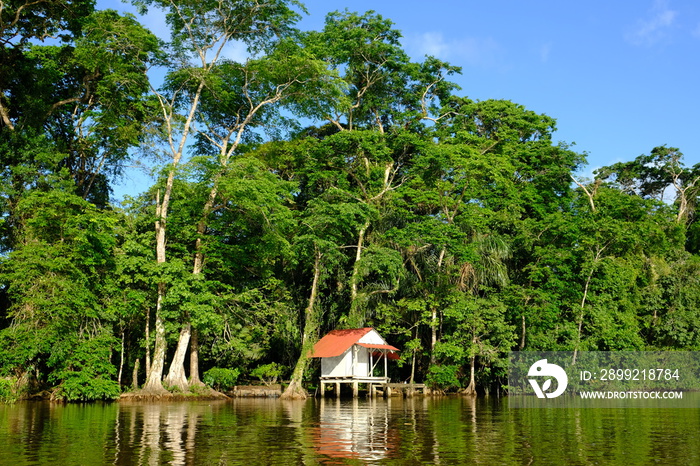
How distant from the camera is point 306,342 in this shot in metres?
36.1

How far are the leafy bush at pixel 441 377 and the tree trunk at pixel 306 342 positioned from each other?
21.8 ft

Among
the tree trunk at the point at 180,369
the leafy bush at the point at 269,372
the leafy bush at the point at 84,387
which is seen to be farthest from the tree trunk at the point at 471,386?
the leafy bush at the point at 84,387

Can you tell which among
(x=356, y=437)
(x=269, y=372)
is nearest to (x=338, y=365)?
(x=269, y=372)

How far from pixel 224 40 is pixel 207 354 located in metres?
17.6

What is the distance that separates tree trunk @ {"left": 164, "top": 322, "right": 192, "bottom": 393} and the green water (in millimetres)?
10726

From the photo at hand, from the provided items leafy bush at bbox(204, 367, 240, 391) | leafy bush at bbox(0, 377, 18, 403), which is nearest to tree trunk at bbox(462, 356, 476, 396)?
leafy bush at bbox(204, 367, 240, 391)

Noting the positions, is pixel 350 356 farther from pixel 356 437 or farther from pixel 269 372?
pixel 356 437

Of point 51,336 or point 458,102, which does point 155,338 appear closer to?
point 51,336

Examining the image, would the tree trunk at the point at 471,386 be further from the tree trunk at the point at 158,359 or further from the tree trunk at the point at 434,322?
the tree trunk at the point at 158,359

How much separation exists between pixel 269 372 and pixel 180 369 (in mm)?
6307

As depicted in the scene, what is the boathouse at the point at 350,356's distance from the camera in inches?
1388

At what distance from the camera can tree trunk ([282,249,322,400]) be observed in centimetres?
3462

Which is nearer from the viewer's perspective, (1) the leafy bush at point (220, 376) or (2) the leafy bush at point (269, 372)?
(1) the leafy bush at point (220, 376)

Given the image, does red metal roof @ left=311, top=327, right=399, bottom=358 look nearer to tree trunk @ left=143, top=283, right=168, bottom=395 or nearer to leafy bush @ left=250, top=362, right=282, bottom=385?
leafy bush @ left=250, top=362, right=282, bottom=385
